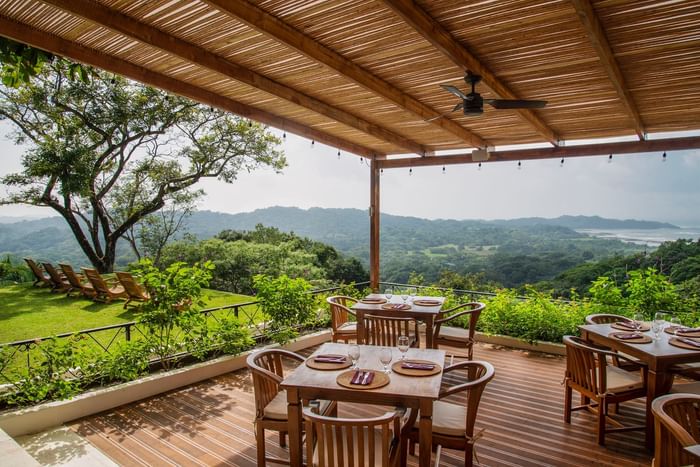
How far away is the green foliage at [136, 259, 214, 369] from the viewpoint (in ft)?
14.6

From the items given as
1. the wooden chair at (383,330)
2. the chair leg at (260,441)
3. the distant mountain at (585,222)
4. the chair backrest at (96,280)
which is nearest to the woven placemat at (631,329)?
the wooden chair at (383,330)

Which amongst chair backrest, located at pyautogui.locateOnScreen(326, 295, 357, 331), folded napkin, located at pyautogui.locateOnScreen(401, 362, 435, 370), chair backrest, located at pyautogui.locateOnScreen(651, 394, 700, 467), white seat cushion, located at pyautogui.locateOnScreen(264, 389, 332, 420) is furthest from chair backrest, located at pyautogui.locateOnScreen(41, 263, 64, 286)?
chair backrest, located at pyautogui.locateOnScreen(651, 394, 700, 467)

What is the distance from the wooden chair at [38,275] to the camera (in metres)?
9.82

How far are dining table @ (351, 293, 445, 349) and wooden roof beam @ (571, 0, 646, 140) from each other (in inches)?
112

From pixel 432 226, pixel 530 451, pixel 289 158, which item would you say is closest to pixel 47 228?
pixel 289 158

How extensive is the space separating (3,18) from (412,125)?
437 centimetres

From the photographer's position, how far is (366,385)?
262 centimetres

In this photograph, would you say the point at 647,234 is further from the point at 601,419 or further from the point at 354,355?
the point at 354,355

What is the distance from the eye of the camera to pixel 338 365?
299 cm

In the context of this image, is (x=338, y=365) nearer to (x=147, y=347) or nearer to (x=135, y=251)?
(x=147, y=347)

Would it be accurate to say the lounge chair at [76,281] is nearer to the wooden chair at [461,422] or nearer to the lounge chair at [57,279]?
the lounge chair at [57,279]

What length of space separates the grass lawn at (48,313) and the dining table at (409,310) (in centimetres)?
281

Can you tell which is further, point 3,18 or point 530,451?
point 530,451

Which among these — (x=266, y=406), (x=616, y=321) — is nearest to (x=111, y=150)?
(x=266, y=406)
